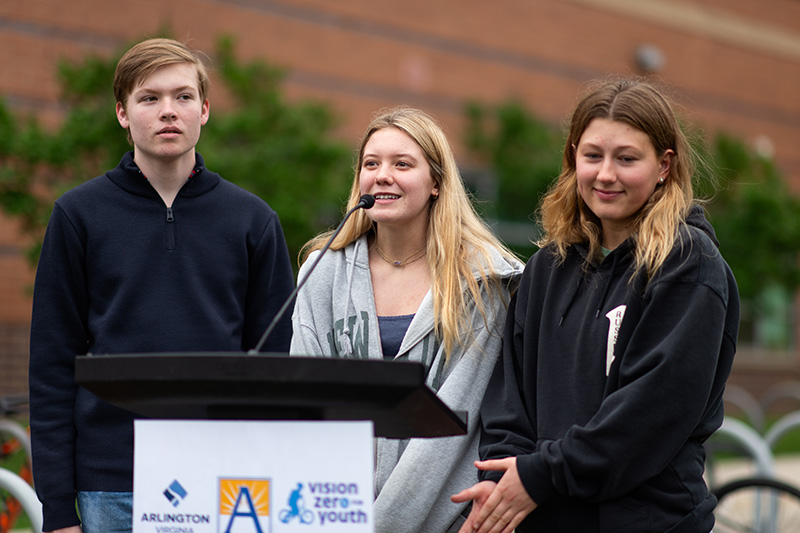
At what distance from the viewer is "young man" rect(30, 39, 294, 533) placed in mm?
2891

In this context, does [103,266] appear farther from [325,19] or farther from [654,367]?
[325,19]

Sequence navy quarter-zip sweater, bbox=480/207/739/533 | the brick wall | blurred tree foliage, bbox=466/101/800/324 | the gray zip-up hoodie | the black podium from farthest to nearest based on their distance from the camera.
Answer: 1. blurred tree foliage, bbox=466/101/800/324
2. the brick wall
3. the gray zip-up hoodie
4. navy quarter-zip sweater, bbox=480/207/739/533
5. the black podium

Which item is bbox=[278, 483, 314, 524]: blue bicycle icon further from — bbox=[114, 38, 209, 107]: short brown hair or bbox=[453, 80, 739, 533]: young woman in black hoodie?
bbox=[114, 38, 209, 107]: short brown hair

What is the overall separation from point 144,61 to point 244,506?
158cm

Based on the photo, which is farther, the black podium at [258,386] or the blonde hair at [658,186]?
the blonde hair at [658,186]

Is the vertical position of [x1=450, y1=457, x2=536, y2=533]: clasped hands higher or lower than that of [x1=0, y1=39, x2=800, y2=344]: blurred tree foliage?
lower

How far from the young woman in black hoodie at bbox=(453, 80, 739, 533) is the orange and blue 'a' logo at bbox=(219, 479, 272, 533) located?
2.42 feet

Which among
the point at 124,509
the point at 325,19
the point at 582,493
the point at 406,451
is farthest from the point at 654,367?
the point at 325,19

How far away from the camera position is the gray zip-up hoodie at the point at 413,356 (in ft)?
9.43

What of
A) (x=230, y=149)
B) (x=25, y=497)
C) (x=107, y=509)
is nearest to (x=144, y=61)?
(x=107, y=509)

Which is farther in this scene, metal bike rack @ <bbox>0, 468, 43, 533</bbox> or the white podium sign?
metal bike rack @ <bbox>0, 468, 43, 533</bbox>

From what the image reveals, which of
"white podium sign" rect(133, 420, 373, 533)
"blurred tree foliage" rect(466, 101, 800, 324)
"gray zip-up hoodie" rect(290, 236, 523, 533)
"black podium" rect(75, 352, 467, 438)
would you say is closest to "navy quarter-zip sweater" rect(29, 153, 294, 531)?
"gray zip-up hoodie" rect(290, 236, 523, 533)

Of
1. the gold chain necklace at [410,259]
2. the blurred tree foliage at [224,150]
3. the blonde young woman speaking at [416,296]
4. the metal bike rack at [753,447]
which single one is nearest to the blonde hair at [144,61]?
the blonde young woman speaking at [416,296]

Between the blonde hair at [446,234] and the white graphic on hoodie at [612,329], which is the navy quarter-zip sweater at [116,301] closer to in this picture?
the blonde hair at [446,234]
